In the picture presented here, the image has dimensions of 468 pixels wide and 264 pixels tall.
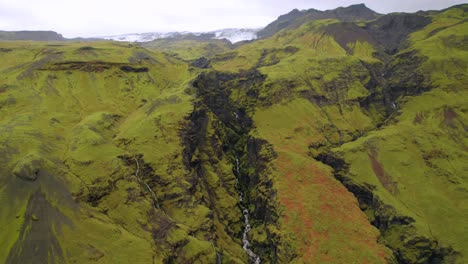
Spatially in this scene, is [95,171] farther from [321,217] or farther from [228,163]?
[321,217]

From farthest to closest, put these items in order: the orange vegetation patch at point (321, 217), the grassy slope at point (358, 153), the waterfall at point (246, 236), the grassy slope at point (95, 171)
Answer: the waterfall at point (246, 236) → the grassy slope at point (358, 153) → the orange vegetation patch at point (321, 217) → the grassy slope at point (95, 171)

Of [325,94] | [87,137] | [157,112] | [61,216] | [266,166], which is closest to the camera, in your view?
[61,216]

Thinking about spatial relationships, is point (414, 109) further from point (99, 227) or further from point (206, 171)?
point (99, 227)

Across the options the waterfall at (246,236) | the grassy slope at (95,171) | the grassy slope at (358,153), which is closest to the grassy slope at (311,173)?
the grassy slope at (358,153)

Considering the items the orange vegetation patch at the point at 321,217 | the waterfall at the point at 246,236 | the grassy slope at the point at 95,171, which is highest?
the grassy slope at the point at 95,171

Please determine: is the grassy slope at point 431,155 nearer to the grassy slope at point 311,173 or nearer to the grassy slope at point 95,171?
the grassy slope at point 311,173

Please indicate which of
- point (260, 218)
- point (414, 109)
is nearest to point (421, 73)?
point (414, 109)

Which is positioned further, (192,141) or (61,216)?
(192,141)

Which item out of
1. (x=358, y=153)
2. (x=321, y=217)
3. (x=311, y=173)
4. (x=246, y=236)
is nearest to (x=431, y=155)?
(x=358, y=153)
